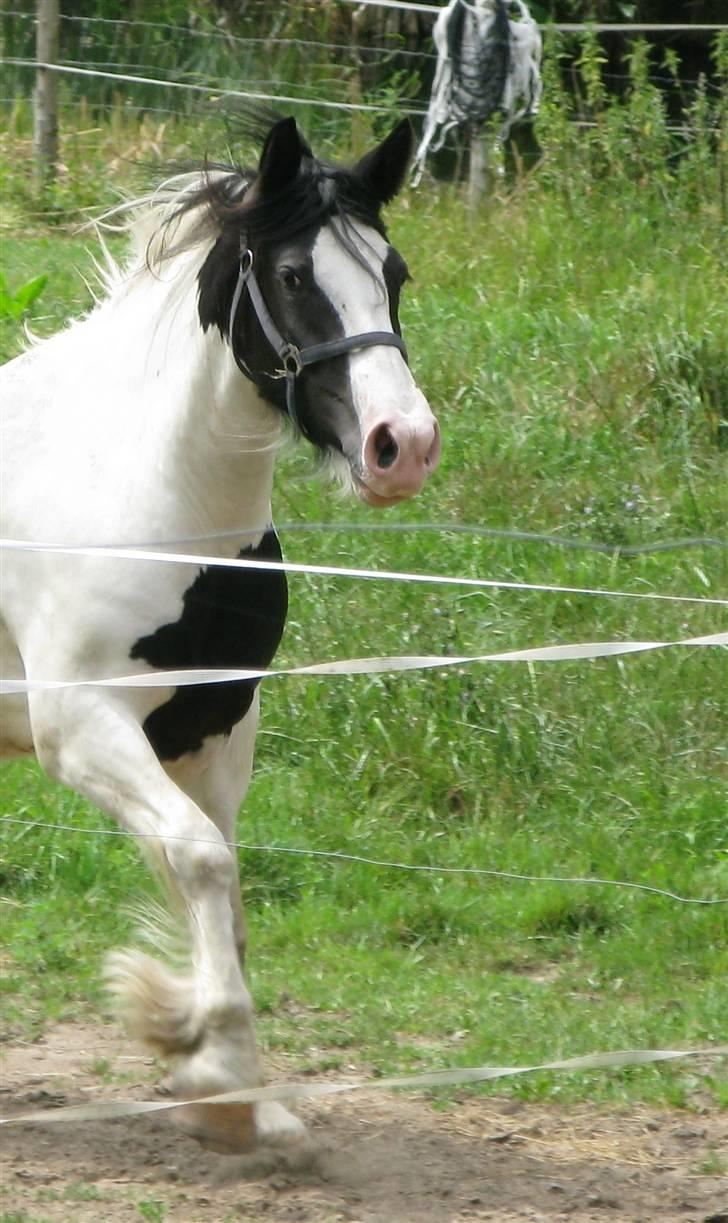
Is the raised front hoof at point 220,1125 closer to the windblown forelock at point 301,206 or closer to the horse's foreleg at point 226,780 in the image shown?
the horse's foreleg at point 226,780

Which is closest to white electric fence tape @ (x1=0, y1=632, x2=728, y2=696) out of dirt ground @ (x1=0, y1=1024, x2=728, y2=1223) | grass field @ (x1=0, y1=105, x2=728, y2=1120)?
grass field @ (x1=0, y1=105, x2=728, y2=1120)

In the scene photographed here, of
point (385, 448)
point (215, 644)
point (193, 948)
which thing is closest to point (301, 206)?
point (385, 448)

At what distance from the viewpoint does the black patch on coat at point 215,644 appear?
11.8 feet

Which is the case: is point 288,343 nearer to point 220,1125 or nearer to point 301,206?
point 301,206

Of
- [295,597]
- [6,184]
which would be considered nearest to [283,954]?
[295,597]

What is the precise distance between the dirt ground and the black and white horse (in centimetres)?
14

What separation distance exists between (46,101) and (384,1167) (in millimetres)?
8514

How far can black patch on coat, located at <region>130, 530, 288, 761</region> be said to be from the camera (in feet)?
11.8

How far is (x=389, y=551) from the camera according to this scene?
6.43 meters

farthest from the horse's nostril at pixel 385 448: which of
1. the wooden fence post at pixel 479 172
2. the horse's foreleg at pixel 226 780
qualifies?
the wooden fence post at pixel 479 172

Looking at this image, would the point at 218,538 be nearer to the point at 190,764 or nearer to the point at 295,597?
the point at 190,764

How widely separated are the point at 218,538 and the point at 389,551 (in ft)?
9.13

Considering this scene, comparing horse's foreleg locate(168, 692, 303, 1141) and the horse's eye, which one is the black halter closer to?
the horse's eye

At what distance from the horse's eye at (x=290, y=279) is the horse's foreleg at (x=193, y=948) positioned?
903 millimetres
